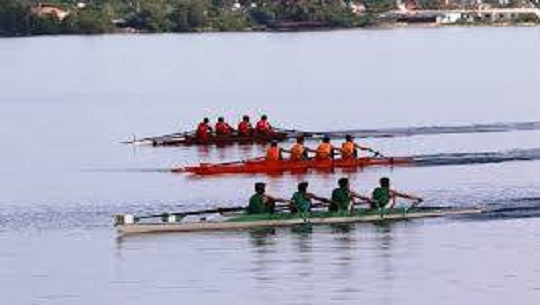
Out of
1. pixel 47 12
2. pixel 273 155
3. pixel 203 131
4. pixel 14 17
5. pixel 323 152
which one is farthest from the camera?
pixel 47 12

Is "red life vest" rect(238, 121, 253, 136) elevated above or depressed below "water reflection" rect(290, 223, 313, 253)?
above

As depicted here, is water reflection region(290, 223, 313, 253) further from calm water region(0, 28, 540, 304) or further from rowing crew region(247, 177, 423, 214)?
rowing crew region(247, 177, 423, 214)

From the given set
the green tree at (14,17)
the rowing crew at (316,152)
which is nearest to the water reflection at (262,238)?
the rowing crew at (316,152)

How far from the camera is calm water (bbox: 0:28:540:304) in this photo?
122ft

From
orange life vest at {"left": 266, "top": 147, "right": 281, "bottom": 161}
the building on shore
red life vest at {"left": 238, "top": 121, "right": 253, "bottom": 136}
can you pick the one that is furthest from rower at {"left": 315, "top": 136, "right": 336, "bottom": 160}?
the building on shore

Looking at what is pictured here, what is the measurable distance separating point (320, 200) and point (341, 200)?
41 centimetres

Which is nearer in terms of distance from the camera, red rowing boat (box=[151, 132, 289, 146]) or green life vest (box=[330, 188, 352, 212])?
green life vest (box=[330, 188, 352, 212])

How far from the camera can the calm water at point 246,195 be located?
122ft

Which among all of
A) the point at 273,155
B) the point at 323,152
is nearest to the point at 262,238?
the point at 273,155

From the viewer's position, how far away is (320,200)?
141 feet

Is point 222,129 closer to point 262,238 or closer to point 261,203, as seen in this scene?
point 261,203

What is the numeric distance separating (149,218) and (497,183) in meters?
12.2

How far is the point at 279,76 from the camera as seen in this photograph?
121 meters

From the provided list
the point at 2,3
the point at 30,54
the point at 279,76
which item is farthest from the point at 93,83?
the point at 2,3
